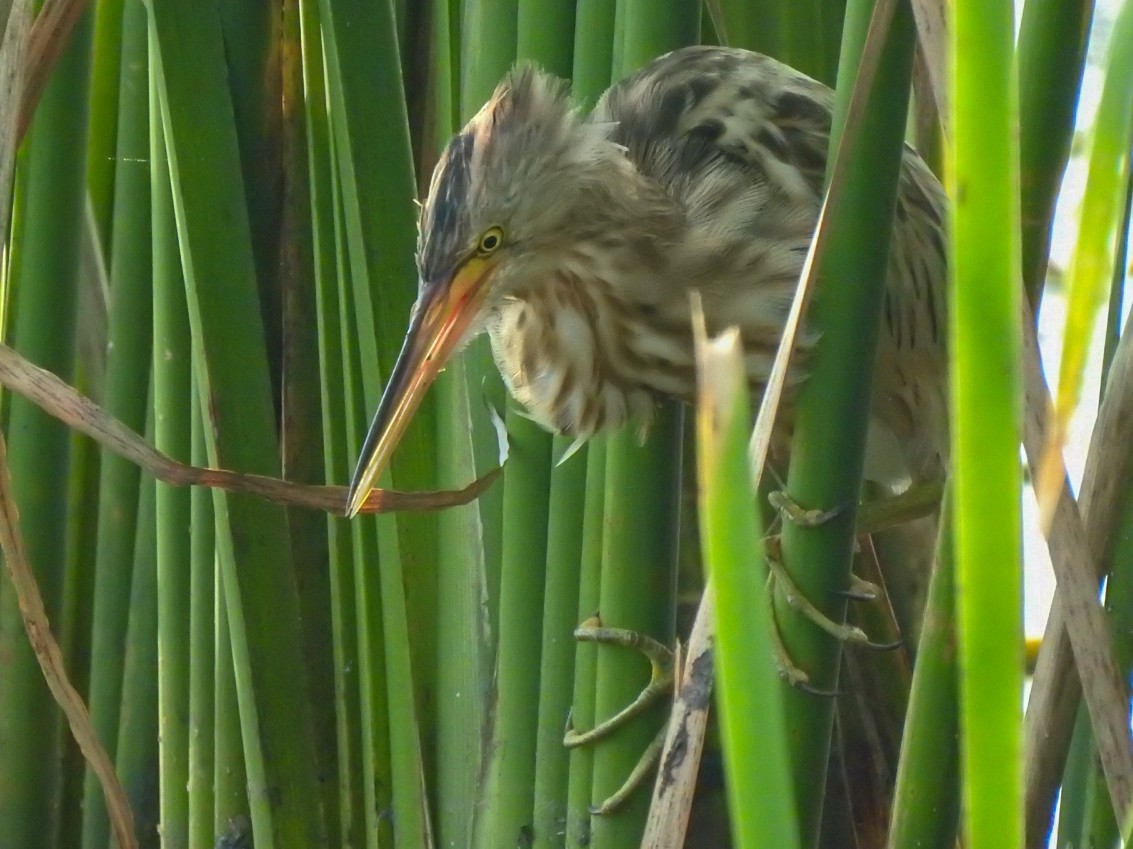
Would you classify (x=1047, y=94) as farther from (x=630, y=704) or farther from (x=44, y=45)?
(x=44, y=45)

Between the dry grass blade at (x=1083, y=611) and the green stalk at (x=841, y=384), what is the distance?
8 centimetres

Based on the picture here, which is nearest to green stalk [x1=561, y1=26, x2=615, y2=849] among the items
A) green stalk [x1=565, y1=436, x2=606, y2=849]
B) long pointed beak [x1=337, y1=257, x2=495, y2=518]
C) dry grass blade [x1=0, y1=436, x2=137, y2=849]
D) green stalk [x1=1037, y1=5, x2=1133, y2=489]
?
green stalk [x1=565, y1=436, x2=606, y2=849]

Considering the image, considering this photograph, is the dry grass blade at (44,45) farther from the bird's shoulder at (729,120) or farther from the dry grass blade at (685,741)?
the dry grass blade at (685,741)

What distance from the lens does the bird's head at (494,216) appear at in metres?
0.83

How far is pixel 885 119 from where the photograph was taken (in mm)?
627

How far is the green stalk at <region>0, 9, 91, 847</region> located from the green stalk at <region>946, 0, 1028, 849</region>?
904 millimetres

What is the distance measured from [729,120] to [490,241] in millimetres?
244

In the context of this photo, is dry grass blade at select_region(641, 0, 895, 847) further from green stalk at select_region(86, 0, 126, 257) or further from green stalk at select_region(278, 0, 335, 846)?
green stalk at select_region(86, 0, 126, 257)

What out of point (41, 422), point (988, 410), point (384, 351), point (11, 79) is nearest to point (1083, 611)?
point (988, 410)

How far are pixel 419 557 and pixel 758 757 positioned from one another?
670mm

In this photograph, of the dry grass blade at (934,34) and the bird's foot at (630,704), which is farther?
the bird's foot at (630,704)

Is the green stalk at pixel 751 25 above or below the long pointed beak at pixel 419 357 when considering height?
above

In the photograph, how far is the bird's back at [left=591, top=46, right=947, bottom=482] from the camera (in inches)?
40.5

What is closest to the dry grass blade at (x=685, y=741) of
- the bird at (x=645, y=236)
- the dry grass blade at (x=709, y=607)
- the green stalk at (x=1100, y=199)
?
the dry grass blade at (x=709, y=607)
